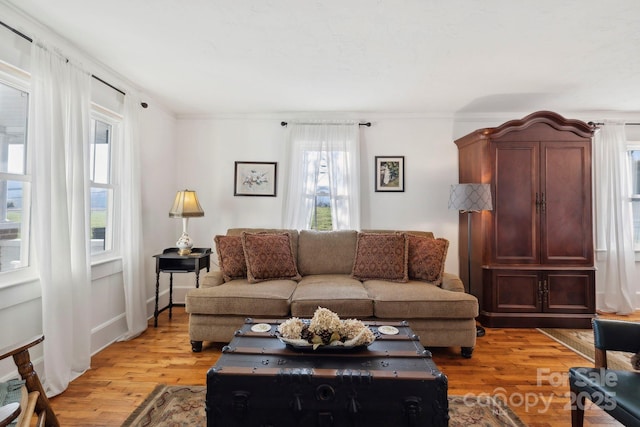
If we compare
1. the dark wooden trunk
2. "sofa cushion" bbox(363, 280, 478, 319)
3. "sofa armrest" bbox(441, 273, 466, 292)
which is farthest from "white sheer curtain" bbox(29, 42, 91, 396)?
"sofa armrest" bbox(441, 273, 466, 292)

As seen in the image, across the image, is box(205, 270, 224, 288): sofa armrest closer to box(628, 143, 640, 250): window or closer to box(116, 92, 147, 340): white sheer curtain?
box(116, 92, 147, 340): white sheer curtain

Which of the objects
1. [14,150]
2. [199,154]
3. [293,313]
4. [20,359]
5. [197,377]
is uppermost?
[199,154]

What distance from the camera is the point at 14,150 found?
84.7 inches

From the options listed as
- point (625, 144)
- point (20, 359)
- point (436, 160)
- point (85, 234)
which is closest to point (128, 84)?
point (85, 234)

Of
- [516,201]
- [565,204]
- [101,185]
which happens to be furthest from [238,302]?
[565,204]

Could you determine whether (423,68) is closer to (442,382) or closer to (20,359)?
(442,382)

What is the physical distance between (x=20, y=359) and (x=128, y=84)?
260 centimetres

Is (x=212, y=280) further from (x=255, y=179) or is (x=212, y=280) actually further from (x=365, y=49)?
(x=365, y=49)

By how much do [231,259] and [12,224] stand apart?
5.24ft

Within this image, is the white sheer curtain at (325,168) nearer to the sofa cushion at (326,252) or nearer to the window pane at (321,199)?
the window pane at (321,199)

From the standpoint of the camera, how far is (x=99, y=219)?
2.99 meters

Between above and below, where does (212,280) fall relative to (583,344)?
above

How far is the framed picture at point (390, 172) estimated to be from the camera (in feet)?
13.2

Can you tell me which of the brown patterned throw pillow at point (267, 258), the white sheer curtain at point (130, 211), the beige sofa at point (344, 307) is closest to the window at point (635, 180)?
the beige sofa at point (344, 307)
